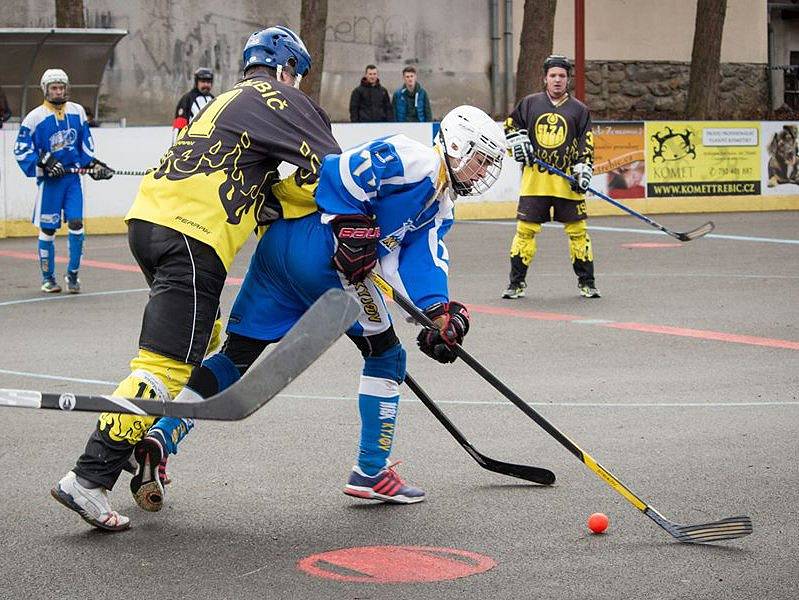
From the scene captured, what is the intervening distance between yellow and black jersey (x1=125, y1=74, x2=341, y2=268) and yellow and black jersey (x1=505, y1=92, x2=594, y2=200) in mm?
6666

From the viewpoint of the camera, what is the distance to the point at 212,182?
493cm

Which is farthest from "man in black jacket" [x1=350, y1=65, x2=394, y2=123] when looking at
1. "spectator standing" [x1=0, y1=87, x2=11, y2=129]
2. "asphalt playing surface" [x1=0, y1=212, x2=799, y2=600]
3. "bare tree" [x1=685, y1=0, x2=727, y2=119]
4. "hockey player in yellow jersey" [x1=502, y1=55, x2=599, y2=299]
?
"asphalt playing surface" [x1=0, y1=212, x2=799, y2=600]

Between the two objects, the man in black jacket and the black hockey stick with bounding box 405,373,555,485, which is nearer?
the black hockey stick with bounding box 405,373,555,485

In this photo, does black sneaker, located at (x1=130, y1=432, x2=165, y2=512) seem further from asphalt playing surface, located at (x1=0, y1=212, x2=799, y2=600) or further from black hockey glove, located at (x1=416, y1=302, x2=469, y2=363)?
black hockey glove, located at (x1=416, y1=302, x2=469, y2=363)

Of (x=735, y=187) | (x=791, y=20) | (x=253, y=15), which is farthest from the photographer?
(x=791, y=20)

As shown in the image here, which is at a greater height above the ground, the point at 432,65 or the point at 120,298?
the point at 432,65

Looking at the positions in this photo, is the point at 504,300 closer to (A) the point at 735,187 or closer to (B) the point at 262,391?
(B) the point at 262,391

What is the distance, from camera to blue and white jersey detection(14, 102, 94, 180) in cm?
1212

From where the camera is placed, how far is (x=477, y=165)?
5.09 m

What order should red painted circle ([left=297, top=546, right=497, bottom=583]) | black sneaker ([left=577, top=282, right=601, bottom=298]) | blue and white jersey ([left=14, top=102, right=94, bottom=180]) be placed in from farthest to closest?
blue and white jersey ([left=14, top=102, right=94, bottom=180]) < black sneaker ([left=577, top=282, right=601, bottom=298]) < red painted circle ([left=297, top=546, right=497, bottom=583])

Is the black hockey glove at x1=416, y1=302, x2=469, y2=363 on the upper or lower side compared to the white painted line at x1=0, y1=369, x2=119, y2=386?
upper

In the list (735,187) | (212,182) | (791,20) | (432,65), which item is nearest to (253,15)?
(432,65)

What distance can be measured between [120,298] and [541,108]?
371cm

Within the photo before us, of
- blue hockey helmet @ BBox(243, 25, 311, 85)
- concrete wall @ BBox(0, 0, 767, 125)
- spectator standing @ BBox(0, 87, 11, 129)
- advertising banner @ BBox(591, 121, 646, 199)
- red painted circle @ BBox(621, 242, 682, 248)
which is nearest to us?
blue hockey helmet @ BBox(243, 25, 311, 85)
